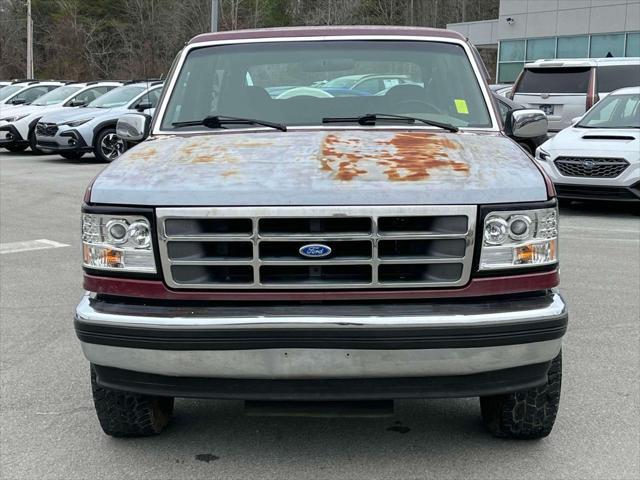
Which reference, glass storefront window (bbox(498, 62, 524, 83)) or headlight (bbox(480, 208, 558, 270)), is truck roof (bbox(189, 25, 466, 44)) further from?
glass storefront window (bbox(498, 62, 524, 83))

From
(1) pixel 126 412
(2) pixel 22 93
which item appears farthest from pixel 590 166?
(2) pixel 22 93

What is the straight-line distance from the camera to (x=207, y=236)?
333cm

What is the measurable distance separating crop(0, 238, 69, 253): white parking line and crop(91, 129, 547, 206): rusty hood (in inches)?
209

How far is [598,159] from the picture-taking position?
10922 mm

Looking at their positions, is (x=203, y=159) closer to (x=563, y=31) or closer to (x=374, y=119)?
(x=374, y=119)

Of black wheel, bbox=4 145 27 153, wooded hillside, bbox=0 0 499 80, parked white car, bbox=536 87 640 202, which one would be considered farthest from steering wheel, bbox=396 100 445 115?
wooded hillside, bbox=0 0 499 80

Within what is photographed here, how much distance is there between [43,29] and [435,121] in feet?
224

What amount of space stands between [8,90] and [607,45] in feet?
79.8

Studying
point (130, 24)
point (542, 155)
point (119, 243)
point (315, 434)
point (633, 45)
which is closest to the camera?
point (119, 243)

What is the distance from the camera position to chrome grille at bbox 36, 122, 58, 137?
60.0 ft

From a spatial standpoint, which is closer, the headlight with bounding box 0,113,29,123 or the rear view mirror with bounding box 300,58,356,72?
the rear view mirror with bounding box 300,58,356,72

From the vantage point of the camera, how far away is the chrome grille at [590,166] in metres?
10.8

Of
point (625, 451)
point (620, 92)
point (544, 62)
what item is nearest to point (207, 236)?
point (625, 451)

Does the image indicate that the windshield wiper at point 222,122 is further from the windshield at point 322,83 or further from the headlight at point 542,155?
the headlight at point 542,155
